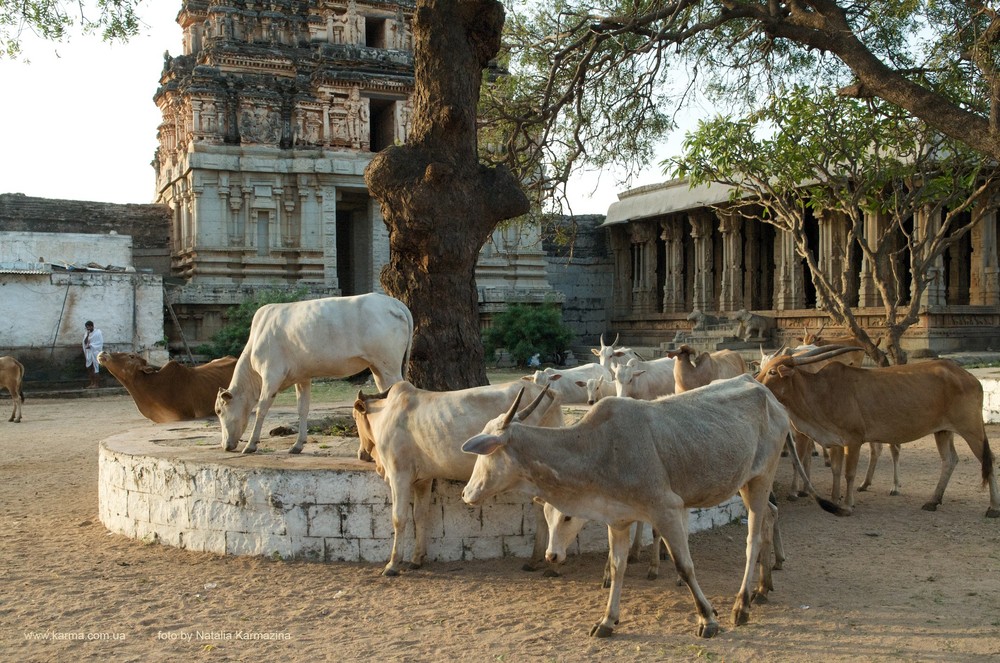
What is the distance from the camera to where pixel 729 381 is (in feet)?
19.1

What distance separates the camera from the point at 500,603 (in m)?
5.80

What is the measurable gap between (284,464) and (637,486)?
3.09 metres

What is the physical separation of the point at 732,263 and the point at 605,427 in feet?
75.3

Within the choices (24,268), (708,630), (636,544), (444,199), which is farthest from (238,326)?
(708,630)

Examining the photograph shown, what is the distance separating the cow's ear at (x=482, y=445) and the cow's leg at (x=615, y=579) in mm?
882

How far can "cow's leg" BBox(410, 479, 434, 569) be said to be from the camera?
21.3 feet

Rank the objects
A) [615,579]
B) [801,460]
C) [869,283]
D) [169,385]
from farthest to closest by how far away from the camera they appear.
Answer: [869,283]
[169,385]
[801,460]
[615,579]

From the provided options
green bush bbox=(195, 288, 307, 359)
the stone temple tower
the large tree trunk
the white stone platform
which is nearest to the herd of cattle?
the white stone platform

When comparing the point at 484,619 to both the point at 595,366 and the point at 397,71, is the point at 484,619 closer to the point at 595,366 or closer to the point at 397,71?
the point at 595,366

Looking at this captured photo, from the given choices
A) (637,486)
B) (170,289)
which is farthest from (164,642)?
(170,289)

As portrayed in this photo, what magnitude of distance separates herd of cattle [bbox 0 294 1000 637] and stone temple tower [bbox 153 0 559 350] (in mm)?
16800

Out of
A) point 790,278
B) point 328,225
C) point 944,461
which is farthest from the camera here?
point 328,225

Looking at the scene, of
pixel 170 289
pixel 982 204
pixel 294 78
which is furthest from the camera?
pixel 294 78

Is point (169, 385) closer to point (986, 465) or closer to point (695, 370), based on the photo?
point (695, 370)
